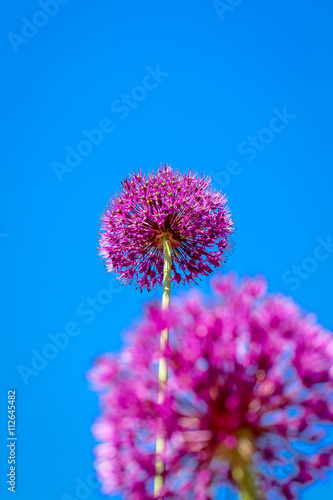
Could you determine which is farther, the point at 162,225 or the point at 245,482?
the point at 162,225

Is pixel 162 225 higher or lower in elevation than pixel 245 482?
higher

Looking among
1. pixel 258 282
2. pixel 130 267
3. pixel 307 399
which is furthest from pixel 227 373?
pixel 130 267

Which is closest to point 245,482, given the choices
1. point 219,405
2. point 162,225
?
point 219,405

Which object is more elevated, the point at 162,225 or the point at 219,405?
the point at 162,225

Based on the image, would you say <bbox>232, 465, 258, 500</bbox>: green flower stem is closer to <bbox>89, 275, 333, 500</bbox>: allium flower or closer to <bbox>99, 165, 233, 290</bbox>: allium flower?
<bbox>89, 275, 333, 500</bbox>: allium flower

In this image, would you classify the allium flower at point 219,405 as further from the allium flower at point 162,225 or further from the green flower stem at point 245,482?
the allium flower at point 162,225

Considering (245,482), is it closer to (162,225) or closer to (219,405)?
(219,405)
